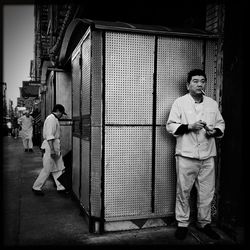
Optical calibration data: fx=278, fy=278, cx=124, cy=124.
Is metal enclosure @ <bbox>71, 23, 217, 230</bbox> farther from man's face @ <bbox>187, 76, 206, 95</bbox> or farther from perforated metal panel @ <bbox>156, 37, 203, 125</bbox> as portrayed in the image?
man's face @ <bbox>187, 76, 206, 95</bbox>

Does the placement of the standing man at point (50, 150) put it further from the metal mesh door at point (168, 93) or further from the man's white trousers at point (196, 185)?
the man's white trousers at point (196, 185)

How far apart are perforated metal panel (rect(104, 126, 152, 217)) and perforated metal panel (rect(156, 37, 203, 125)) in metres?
0.49

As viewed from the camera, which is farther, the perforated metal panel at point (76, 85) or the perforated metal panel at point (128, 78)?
the perforated metal panel at point (76, 85)

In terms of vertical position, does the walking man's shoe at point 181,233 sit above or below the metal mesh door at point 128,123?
below

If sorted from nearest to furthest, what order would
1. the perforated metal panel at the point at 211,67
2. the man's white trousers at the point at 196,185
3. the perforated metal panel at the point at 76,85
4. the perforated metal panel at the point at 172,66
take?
the man's white trousers at the point at 196,185 → the perforated metal panel at the point at 172,66 → the perforated metal panel at the point at 211,67 → the perforated metal panel at the point at 76,85

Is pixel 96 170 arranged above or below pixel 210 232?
above

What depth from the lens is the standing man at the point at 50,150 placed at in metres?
6.51

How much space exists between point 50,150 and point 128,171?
294 centimetres

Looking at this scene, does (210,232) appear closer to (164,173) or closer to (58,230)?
(164,173)

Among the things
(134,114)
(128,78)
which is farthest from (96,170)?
(128,78)

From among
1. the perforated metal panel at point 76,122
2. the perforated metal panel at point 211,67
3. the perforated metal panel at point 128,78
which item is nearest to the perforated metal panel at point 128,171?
the perforated metal panel at point 128,78

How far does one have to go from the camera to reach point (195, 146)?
13.2 ft

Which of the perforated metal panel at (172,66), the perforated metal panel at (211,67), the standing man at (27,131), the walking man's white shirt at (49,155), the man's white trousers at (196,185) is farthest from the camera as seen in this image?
the standing man at (27,131)

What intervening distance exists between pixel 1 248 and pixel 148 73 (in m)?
3.25
